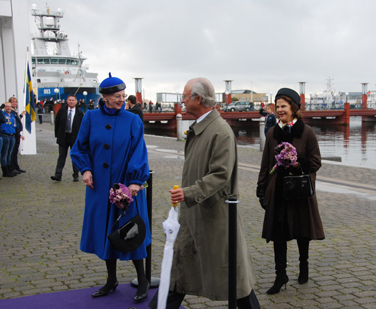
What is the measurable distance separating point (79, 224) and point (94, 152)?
295 centimetres

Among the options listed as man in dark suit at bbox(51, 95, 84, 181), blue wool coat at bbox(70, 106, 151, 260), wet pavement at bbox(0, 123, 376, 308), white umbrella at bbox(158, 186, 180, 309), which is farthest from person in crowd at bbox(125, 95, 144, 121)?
white umbrella at bbox(158, 186, 180, 309)

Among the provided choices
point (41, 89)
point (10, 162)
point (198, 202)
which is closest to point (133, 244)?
point (198, 202)

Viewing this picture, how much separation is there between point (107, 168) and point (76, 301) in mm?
1224

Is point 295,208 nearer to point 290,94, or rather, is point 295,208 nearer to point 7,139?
point 290,94

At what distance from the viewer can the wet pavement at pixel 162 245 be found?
409cm

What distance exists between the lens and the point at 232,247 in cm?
290

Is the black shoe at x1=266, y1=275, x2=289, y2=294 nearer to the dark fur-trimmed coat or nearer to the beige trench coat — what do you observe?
the dark fur-trimmed coat

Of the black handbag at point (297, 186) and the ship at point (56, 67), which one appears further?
the ship at point (56, 67)

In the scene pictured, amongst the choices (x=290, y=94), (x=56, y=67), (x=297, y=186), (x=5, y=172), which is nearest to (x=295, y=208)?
(x=297, y=186)

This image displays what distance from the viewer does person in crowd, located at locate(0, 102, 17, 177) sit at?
36.6ft

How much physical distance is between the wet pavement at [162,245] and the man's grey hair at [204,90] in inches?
73.1

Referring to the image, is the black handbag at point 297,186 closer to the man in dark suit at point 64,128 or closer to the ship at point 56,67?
the man in dark suit at point 64,128

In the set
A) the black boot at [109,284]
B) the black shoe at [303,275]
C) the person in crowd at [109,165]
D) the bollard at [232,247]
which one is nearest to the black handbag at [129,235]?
the person in crowd at [109,165]

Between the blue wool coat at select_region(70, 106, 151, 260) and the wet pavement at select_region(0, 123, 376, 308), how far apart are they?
72cm
